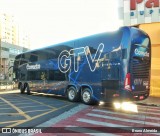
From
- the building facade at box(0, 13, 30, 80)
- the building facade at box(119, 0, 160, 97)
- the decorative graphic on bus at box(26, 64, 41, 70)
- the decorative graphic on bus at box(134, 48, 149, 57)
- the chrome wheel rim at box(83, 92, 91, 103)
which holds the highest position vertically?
the building facade at box(0, 13, 30, 80)

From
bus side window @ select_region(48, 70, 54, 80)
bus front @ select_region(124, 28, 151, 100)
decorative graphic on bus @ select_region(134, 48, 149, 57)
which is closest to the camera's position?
bus front @ select_region(124, 28, 151, 100)

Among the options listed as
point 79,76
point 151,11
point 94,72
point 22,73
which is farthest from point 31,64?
point 151,11

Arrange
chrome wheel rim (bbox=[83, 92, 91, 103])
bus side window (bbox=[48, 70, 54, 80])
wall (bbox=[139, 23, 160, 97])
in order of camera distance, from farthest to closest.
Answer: wall (bbox=[139, 23, 160, 97]) < bus side window (bbox=[48, 70, 54, 80]) < chrome wheel rim (bbox=[83, 92, 91, 103])

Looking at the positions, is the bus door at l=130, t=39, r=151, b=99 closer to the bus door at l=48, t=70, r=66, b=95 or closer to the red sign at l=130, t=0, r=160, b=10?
the bus door at l=48, t=70, r=66, b=95

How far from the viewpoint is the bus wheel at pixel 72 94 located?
17172 mm

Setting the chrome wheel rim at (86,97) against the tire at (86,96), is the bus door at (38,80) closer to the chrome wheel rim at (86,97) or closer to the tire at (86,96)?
the tire at (86,96)

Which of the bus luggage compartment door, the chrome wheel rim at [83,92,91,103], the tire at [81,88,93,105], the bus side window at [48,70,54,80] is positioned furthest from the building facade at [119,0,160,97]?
the bus luggage compartment door

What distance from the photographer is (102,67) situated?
15141mm

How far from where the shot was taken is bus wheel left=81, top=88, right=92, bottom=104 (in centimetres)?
1587

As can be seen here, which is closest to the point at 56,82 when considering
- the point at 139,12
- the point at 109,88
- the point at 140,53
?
the point at 109,88

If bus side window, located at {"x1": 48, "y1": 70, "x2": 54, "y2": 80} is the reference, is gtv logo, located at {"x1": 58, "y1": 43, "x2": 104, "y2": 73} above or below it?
above

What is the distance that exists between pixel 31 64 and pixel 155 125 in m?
15.4

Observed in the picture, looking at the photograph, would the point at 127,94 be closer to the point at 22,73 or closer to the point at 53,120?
the point at 53,120

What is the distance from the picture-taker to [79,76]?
16.9 metres
